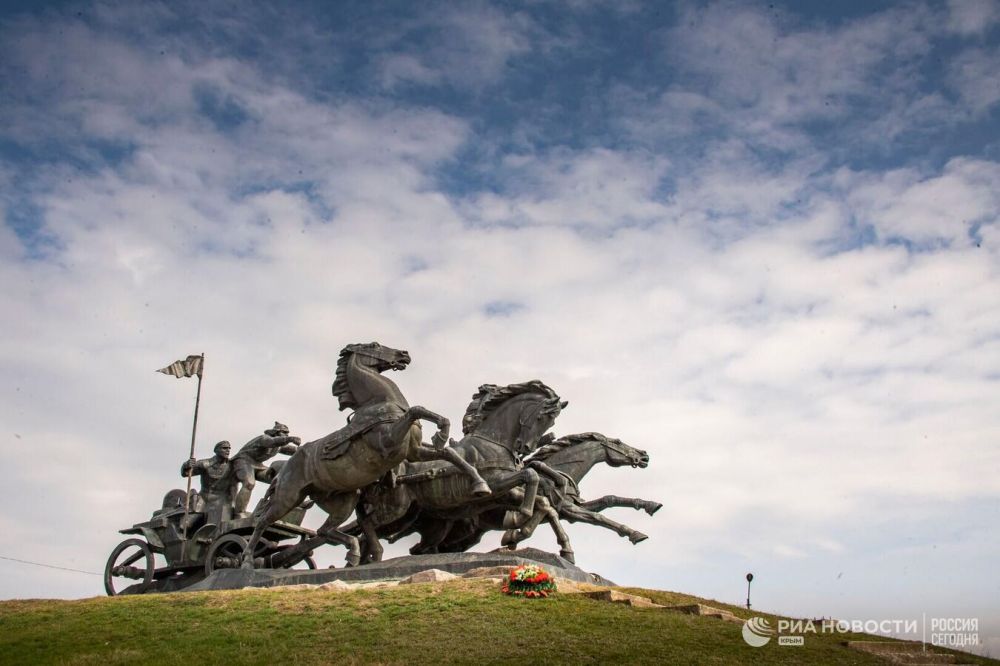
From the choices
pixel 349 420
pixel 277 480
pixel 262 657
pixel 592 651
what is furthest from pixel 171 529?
pixel 592 651

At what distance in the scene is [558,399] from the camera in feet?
70.6

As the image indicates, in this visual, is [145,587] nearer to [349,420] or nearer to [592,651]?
[349,420]

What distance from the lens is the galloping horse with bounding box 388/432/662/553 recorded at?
69.6ft

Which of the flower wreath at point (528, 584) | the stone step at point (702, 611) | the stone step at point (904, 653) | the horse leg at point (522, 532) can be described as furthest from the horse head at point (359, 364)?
the stone step at point (904, 653)

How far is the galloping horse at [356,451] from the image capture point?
62.9 ft

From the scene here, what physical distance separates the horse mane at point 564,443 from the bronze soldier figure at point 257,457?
5.00m

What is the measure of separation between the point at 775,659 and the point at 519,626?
133 inches

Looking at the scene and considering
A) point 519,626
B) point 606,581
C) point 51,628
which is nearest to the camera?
point 519,626

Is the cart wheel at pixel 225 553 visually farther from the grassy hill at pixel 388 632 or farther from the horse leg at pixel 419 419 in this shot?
the horse leg at pixel 419 419

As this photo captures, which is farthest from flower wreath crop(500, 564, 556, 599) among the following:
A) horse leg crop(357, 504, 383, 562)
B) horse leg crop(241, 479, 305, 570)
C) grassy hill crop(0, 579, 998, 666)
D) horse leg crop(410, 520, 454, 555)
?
horse leg crop(241, 479, 305, 570)

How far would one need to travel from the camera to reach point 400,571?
18844 mm

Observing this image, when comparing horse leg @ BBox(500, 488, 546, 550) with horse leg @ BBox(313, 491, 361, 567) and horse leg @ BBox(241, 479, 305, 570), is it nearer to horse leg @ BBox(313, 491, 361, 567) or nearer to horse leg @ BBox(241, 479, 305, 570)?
horse leg @ BBox(313, 491, 361, 567)

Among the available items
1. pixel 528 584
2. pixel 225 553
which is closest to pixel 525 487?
pixel 528 584

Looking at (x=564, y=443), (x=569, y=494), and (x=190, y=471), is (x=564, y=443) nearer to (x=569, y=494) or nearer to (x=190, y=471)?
(x=569, y=494)
